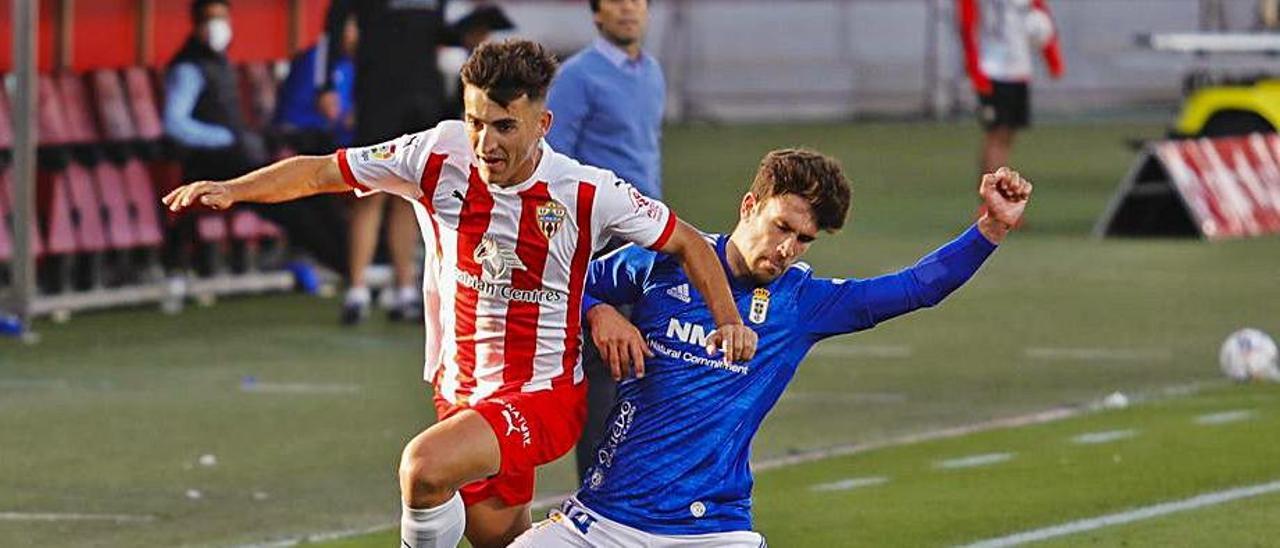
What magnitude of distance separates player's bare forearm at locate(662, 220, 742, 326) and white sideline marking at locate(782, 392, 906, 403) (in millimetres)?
6341

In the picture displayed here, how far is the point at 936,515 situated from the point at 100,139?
30.2ft

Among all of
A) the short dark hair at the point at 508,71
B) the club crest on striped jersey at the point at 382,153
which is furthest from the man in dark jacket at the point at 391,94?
the short dark hair at the point at 508,71

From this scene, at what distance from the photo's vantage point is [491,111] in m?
7.48

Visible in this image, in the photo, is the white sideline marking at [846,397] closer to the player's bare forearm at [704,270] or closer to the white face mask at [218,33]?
the white face mask at [218,33]

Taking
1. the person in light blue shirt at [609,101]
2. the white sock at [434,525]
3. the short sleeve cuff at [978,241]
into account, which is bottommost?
the white sock at [434,525]

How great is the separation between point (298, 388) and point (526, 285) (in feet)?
22.3

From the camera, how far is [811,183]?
7340 mm

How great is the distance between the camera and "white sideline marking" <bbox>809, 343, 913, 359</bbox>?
51.3 feet

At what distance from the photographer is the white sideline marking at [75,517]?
1065 cm

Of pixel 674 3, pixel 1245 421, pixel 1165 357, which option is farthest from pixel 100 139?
pixel 674 3

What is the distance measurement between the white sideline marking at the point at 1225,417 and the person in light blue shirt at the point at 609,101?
3.53 meters

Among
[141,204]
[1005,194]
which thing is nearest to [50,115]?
[141,204]

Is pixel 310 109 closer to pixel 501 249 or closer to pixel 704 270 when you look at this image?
pixel 501 249

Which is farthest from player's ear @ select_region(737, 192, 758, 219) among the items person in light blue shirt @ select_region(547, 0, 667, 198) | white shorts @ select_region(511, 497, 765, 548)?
person in light blue shirt @ select_region(547, 0, 667, 198)
